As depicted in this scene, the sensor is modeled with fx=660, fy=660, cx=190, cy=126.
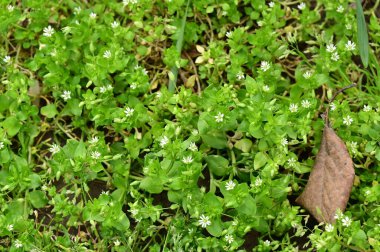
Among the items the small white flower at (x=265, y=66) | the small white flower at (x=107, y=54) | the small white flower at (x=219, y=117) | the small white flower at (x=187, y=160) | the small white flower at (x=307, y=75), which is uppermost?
the small white flower at (x=107, y=54)

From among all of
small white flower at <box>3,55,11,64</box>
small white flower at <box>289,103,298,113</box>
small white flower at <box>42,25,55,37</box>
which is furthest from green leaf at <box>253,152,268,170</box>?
small white flower at <box>3,55,11,64</box>

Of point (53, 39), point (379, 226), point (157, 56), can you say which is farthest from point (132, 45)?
point (379, 226)

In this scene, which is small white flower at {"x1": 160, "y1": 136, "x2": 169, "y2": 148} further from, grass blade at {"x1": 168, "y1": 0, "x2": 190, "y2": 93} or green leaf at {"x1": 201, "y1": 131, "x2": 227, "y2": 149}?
grass blade at {"x1": 168, "y1": 0, "x2": 190, "y2": 93}

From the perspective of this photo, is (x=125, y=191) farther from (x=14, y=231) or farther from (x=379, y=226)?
(x=379, y=226)

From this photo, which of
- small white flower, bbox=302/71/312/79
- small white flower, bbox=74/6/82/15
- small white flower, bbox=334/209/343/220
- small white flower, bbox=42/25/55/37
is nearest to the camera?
small white flower, bbox=334/209/343/220

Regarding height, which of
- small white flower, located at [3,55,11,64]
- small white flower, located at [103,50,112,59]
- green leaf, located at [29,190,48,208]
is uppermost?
small white flower, located at [103,50,112,59]

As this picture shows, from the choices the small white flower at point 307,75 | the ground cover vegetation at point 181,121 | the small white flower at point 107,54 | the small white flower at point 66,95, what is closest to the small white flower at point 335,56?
the ground cover vegetation at point 181,121

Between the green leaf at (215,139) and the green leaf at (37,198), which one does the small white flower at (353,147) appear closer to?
the green leaf at (215,139)
